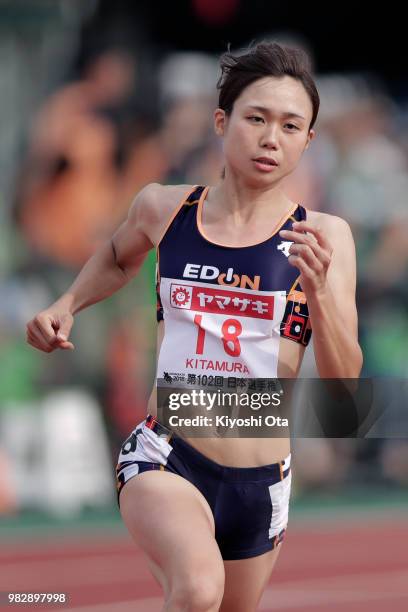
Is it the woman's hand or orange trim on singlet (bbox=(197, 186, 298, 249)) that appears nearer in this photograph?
the woman's hand

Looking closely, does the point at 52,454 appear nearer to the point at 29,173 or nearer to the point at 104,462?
the point at 104,462

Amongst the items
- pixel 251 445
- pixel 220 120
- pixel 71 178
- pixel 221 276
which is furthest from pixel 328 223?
pixel 71 178

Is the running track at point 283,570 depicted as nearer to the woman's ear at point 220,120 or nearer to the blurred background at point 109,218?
the blurred background at point 109,218

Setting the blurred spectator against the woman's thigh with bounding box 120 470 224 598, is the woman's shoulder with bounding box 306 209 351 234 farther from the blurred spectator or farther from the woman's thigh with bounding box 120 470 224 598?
the blurred spectator

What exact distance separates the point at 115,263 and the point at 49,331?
0.56m

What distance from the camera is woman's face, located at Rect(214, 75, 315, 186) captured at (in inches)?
155

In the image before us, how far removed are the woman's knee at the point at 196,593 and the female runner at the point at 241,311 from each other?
0.93 ft

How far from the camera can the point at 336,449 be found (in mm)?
11484

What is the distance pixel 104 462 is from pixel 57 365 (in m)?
0.88

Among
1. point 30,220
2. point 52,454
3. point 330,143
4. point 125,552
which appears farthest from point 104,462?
point 330,143

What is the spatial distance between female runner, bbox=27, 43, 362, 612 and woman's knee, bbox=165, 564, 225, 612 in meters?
0.28

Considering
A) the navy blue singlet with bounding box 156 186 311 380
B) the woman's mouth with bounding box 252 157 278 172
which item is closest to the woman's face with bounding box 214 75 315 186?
the woman's mouth with bounding box 252 157 278 172

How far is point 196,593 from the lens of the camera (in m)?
3.49

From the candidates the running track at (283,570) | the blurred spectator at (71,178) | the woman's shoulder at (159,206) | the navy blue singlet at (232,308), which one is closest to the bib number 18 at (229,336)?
the navy blue singlet at (232,308)
